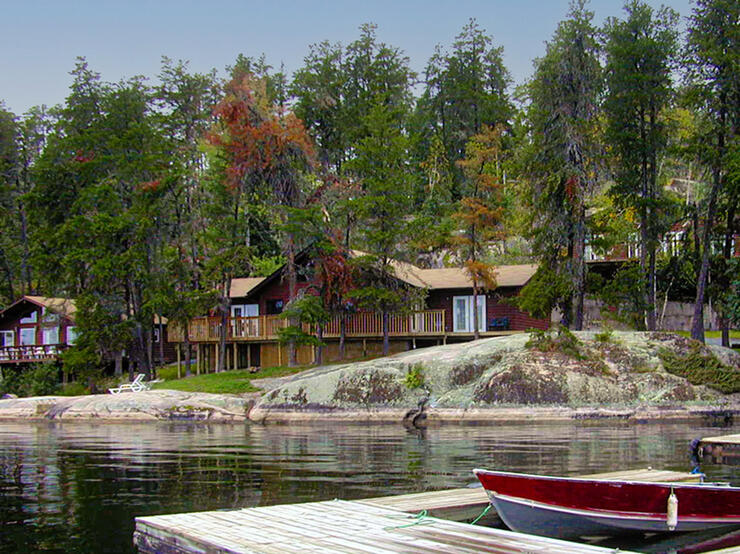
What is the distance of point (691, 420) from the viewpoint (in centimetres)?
2827

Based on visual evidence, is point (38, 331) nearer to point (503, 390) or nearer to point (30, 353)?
point (30, 353)

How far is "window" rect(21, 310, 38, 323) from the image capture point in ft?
185

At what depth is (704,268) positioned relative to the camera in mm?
35625

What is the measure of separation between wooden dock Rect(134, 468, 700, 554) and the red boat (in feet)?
3.09

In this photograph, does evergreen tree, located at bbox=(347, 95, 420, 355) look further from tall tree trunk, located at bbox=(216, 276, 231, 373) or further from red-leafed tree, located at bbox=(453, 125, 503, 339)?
tall tree trunk, located at bbox=(216, 276, 231, 373)

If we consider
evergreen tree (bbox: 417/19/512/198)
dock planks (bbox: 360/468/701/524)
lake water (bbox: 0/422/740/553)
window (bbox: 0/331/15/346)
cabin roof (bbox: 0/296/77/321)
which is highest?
evergreen tree (bbox: 417/19/512/198)

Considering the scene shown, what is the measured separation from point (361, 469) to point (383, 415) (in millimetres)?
13756

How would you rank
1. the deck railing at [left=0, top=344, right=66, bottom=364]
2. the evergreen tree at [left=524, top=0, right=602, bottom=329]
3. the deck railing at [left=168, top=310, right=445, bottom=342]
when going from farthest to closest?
the deck railing at [left=0, top=344, right=66, bottom=364] < the deck railing at [left=168, top=310, right=445, bottom=342] < the evergreen tree at [left=524, top=0, right=602, bottom=329]

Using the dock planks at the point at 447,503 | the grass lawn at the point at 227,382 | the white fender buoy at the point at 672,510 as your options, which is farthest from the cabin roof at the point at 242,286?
the white fender buoy at the point at 672,510

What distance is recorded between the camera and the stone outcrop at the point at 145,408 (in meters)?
34.1

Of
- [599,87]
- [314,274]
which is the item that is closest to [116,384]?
[314,274]

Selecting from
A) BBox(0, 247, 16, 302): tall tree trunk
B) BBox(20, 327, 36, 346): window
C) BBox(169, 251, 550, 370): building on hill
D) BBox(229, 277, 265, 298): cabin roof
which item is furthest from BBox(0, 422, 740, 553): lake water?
BBox(0, 247, 16, 302): tall tree trunk

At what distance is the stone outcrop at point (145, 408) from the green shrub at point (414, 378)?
7.04m

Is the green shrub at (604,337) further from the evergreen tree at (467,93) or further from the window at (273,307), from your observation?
the evergreen tree at (467,93)
